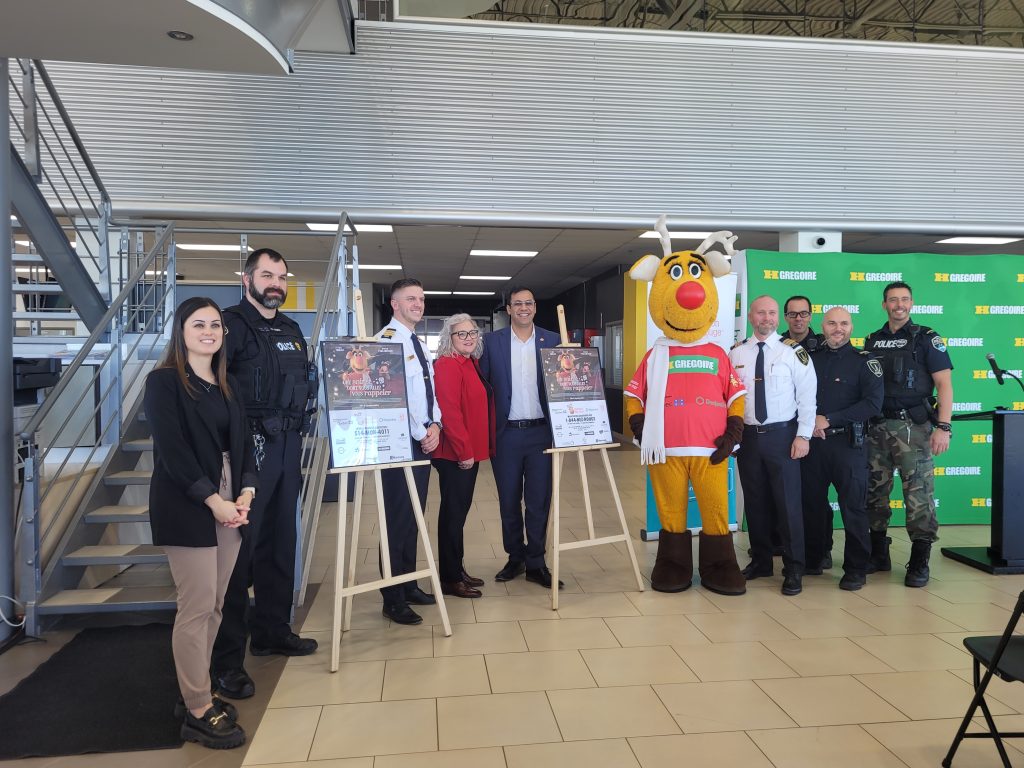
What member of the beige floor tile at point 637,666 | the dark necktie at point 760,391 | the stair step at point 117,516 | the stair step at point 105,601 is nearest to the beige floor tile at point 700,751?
the beige floor tile at point 637,666

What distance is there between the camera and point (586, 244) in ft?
30.3

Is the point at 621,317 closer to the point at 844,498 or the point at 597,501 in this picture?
the point at 597,501

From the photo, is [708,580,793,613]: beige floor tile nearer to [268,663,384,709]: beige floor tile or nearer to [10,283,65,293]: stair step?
[268,663,384,709]: beige floor tile

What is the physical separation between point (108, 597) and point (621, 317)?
8.81m

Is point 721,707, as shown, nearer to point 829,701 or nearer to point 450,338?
point 829,701

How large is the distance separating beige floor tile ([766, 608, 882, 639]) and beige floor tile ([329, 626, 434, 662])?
182cm

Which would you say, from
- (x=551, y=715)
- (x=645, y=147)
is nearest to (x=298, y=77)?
(x=645, y=147)

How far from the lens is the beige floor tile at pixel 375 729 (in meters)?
2.49

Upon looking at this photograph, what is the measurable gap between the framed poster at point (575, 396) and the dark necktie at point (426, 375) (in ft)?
2.24

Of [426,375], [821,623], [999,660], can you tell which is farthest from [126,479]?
[999,660]

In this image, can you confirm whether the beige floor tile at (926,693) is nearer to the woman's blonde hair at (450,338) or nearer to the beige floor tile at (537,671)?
the beige floor tile at (537,671)

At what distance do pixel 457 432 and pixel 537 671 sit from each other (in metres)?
1.31

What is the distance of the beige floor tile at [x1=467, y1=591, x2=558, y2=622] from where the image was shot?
12.4 feet

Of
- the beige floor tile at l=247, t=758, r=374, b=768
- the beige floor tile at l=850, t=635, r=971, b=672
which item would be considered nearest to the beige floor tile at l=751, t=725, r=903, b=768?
the beige floor tile at l=850, t=635, r=971, b=672
